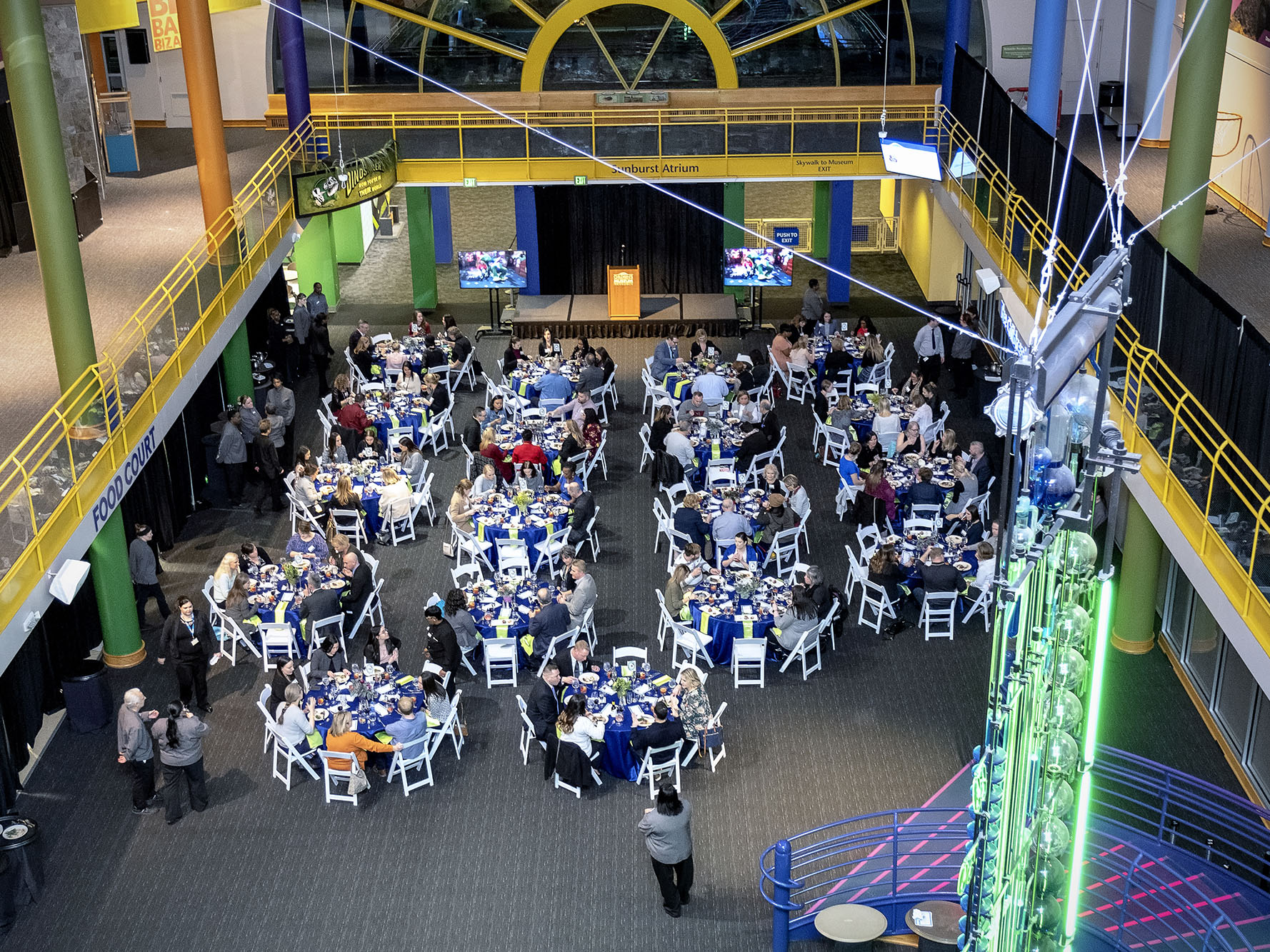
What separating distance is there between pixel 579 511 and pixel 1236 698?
6957mm

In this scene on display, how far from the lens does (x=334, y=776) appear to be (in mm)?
12406

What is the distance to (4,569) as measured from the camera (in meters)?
11.1

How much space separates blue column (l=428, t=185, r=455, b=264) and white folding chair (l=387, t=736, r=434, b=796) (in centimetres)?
1400

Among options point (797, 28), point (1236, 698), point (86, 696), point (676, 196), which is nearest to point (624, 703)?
point (676, 196)

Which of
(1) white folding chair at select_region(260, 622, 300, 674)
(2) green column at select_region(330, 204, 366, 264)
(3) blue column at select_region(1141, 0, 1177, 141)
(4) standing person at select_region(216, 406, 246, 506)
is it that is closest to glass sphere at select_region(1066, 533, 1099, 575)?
(1) white folding chair at select_region(260, 622, 300, 674)

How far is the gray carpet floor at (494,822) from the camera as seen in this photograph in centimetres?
1112

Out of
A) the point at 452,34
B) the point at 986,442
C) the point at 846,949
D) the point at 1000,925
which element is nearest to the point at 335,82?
the point at 452,34

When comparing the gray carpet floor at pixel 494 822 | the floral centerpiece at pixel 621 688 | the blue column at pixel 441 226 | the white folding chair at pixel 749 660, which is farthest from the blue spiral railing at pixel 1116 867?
the blue column at pixel 441 226

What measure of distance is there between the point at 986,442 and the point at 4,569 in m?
12.5

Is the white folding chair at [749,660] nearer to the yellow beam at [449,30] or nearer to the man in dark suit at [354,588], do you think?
the man in dark suit at [354,588]

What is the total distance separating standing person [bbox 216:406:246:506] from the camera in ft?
58.0

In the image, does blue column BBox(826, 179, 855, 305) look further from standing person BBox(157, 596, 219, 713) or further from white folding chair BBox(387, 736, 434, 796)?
white folding chair BBox(387, 736, 434, 796)

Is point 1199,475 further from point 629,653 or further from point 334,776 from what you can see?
point 334,776

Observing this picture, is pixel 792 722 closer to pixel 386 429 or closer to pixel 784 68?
pixel 386 429
